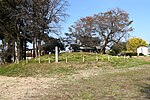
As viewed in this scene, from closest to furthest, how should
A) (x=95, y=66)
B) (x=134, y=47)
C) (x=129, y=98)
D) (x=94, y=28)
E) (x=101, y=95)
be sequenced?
1. (x=129, y=98)
2. (x=101, y=95)
3. (x=95, y=66)
4. (x=94, y=28)
5. (x=134, y=47)

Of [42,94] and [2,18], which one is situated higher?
[2,18]

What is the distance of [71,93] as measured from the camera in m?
12.3

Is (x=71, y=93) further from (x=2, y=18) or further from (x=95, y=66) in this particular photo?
(x=2, y=18)

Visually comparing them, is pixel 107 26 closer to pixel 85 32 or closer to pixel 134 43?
pixel 85 32

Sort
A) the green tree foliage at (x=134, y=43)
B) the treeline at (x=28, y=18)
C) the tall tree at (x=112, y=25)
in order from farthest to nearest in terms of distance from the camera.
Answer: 1. the green tree foliage at (x=134, y=43)
2. the tall tree at (x=112, y=25)
3. the treeline at (x=28, y=18)

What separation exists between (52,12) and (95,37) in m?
35.5

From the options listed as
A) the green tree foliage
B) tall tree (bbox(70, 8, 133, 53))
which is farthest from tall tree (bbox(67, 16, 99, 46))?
the green tree foliage

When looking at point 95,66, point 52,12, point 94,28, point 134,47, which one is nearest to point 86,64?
point 95,66

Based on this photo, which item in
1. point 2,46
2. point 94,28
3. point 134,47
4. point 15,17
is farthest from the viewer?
point 134,47

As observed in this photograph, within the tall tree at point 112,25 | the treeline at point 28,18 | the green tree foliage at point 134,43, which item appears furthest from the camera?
the green tree foliage at point 134,43

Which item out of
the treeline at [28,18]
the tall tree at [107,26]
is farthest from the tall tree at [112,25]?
the treeline at [28,18]

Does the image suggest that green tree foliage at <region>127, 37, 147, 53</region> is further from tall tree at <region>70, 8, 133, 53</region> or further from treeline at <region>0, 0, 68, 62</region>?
treeline at <region>0, 0, 68, 62</region>

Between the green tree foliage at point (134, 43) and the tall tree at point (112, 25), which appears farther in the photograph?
the green tree foliage at point (134, 43)

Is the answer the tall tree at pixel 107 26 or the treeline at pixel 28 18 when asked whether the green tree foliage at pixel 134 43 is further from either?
the treeline at pixel 28 18
